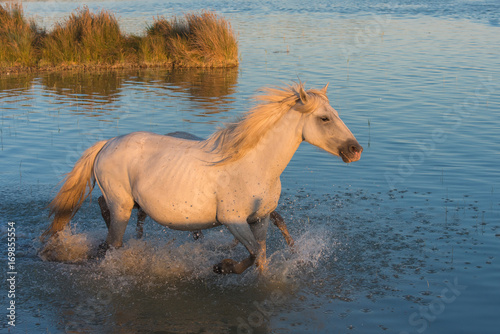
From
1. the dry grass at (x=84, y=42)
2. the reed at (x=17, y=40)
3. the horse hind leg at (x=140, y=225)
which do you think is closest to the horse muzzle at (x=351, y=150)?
the horse hind leg at (x=140, y=225)

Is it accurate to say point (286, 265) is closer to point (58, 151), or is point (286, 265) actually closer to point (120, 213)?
point (120, 213)

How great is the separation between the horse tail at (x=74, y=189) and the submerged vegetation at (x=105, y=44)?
499 inches

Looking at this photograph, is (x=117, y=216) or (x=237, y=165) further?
(x=117, y=216)

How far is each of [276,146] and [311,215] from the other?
241 cm

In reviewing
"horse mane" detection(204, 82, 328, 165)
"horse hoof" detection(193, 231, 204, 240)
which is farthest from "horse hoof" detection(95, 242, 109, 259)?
"horse mane" detection(204, 82, 328, 165)

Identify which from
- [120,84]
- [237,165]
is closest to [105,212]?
[237,165]

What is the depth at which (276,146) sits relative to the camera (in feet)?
17.6

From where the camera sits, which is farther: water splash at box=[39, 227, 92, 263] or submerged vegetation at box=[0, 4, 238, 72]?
submerged vegetation at box=[0, 4, 238, 72]

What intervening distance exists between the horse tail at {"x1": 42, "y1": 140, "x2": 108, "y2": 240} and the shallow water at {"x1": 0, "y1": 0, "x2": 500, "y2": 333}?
286mm

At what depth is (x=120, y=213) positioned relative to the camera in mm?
5871

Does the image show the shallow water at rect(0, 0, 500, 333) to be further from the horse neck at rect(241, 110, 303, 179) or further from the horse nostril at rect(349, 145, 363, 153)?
the horse nostril at rect(349, 145, 363, 153)

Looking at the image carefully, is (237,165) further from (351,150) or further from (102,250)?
(102,250)

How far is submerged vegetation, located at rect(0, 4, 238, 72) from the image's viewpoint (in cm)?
1831

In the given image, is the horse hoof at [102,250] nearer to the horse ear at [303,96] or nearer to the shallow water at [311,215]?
the shallow water at [311,215]
